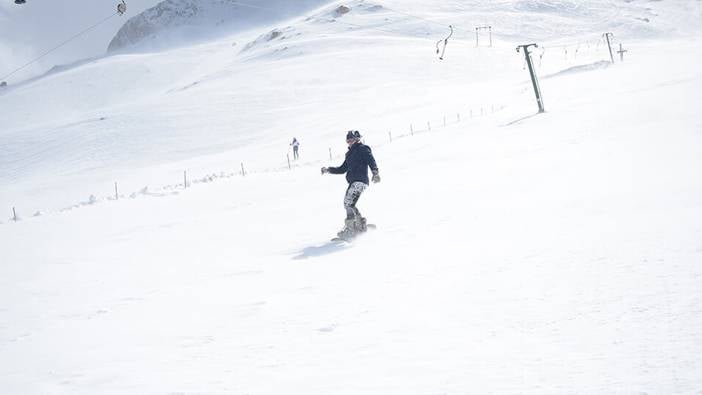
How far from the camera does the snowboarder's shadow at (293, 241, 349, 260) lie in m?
9.00

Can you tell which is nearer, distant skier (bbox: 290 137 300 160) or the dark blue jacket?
the dark blue jacket

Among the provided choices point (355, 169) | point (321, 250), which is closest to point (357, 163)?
point (355, 169)

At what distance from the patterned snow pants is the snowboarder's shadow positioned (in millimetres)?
630

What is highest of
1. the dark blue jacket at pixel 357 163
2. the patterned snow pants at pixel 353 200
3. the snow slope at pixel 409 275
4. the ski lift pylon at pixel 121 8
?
the ski lift pylon at pixel 121 8

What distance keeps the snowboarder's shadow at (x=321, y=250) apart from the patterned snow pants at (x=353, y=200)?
630 millimetres

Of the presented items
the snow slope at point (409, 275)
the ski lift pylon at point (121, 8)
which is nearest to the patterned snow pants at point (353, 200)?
the snow slope at point (409, 275)

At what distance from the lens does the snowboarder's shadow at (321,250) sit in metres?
9.00

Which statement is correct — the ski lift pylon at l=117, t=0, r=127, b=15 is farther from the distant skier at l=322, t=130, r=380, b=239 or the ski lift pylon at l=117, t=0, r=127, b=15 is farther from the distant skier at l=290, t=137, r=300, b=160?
the distant skier at l=322, t=130, r=380, b=239

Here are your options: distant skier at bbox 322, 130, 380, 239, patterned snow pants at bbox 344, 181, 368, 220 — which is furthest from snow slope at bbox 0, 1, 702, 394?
distant skier at bbox 322, 130, 380, 239

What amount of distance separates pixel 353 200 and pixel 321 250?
4.46 ft

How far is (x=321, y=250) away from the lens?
30.7 ft

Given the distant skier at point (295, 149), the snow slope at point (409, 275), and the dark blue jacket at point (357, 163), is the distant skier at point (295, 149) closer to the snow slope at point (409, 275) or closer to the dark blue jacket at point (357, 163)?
the snow slope at point (409, 275)

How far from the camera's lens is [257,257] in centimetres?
935

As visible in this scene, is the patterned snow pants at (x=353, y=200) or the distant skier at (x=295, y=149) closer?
the patterned snow pants at (x=353, y=200)
